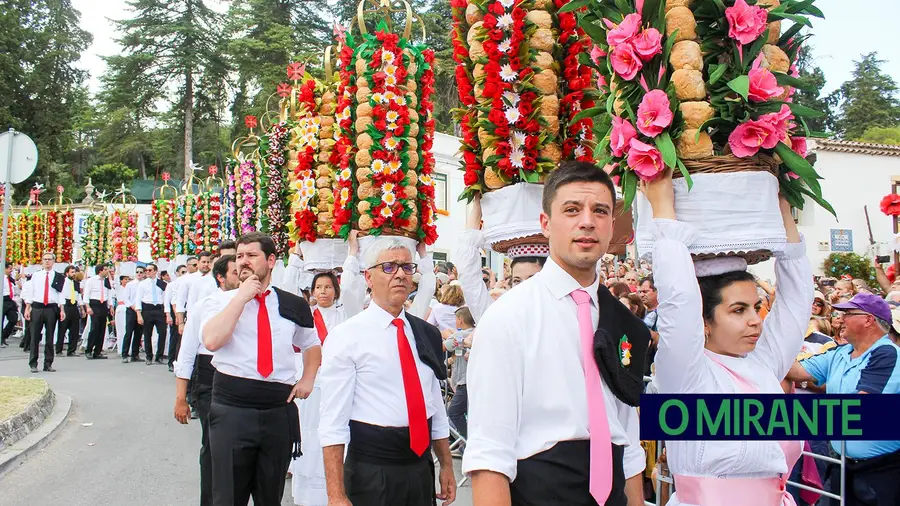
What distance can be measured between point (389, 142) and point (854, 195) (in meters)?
27.3

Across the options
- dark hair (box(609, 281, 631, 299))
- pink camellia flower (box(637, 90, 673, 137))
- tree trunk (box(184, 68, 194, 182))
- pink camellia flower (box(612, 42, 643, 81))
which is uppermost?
tree trunk (box(184, 68, 194, 182))

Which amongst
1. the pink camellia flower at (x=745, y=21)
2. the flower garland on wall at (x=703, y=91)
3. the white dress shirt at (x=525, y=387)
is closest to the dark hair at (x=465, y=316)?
the flower garland on wall at (x=703, y=91)

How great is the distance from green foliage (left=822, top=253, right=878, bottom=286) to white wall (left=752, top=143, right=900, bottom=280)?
3.09ft

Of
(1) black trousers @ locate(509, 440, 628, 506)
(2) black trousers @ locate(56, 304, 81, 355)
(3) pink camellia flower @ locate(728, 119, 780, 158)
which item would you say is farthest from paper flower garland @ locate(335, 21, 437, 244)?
(2) black trousers @ locate(56, 304, 81, 355)

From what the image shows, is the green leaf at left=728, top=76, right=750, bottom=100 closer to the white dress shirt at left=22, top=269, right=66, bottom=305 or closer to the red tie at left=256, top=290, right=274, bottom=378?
the red tie at left=256, top=290, right=274, bottom=378

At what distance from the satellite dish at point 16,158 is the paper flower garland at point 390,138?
5203 mm

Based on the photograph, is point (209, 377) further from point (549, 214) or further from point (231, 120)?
point (231, 120)

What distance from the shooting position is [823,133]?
344 centimetres

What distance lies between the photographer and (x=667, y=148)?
3.06 m

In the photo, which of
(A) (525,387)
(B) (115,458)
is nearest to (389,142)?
(A) (525,387)

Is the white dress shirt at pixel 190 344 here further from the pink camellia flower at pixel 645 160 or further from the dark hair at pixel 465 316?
the pink camellia flower at pixel 645 160

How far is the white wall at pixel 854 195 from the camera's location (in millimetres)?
28172

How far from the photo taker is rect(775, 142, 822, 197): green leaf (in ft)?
10.5

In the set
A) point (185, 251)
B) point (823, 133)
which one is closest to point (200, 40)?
point (185, 251)
